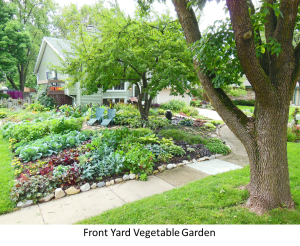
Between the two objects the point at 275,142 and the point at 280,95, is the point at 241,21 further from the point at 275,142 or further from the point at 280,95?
the point at 275,142

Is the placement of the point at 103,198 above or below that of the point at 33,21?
below

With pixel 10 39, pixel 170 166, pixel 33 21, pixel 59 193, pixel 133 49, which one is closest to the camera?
pixel 59 193

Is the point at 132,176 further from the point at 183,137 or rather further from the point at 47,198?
the point at 183,137

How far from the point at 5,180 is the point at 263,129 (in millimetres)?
5080

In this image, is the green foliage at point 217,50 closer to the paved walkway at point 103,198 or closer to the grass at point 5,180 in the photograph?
the paved walkway at point 103,198

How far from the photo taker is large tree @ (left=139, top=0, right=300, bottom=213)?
2.78m

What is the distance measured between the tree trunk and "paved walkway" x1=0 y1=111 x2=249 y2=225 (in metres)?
1.69

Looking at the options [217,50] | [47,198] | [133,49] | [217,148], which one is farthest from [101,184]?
[133,49]

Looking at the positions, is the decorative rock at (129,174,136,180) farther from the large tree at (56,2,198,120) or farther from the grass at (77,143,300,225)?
the large tree at (56,2,198,120)

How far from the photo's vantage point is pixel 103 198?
386 centimetres

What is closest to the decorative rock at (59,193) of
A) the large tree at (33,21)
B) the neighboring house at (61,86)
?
the neighboring house at (61,86)

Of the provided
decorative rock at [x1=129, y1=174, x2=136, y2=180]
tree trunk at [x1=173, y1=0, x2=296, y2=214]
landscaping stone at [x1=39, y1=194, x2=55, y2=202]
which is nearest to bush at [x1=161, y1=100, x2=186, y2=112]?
decorative rock at [x1=129, y1=174, x2=136, y2=180]
